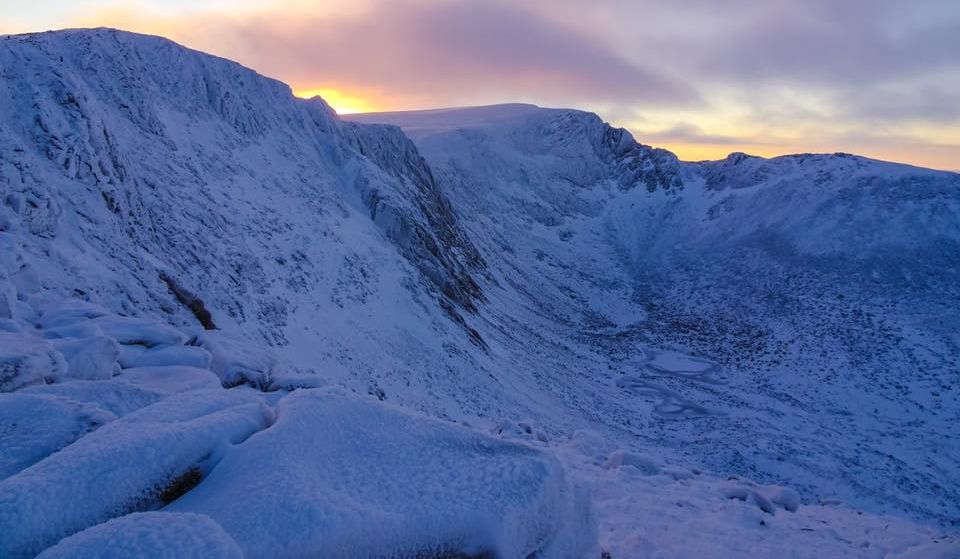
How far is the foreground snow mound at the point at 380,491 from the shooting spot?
13.4ft

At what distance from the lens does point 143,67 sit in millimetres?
23938

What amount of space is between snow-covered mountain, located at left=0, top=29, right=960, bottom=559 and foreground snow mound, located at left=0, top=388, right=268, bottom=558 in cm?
2

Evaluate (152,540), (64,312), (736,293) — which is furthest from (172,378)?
(736,293)

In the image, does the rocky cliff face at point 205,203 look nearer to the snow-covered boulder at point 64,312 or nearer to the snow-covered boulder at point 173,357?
the snow-covered boulder at point 64,312

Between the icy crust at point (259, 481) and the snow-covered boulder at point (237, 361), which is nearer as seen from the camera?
the icy crust at point (259, 481)

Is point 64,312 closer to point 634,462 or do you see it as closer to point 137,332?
point 137,332

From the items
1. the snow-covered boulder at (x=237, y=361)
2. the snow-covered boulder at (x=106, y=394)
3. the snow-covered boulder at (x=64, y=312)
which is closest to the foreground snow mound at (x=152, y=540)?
the snow-covered boulder at (x=106, y=394)

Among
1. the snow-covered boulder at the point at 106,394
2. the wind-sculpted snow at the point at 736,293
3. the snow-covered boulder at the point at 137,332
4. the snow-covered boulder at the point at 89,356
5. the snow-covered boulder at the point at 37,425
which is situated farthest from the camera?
the wind-sculpted snow at the point at 736,293

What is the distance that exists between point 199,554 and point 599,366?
29429mm

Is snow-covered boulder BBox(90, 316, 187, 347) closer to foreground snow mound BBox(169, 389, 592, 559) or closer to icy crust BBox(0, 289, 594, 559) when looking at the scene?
icy crust BBox(0, 289, 594, 559)

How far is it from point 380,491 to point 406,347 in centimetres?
1600

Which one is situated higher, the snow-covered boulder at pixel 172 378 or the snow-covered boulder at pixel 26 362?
the snow-covered boulder at pixel 26 362

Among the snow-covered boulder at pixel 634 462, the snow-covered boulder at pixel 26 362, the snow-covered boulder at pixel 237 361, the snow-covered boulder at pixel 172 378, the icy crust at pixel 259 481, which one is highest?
the snow-covered boulder at pixel 26 362

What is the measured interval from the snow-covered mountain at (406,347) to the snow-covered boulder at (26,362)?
0.04 m
